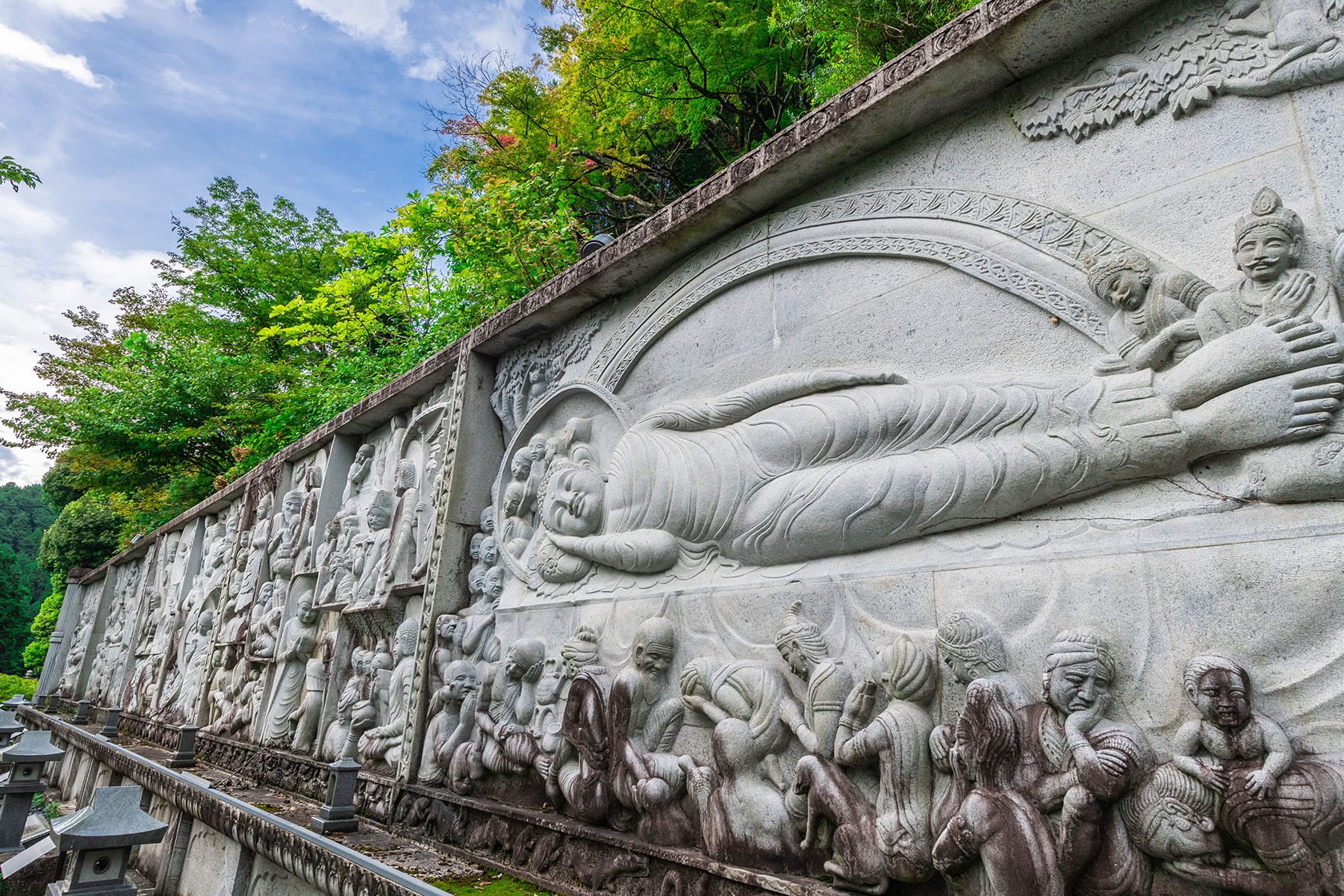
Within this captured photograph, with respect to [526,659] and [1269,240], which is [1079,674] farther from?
[526,659]

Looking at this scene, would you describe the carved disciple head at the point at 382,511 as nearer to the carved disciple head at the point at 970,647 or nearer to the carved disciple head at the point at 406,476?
the carved disciple head at the point at 406,476

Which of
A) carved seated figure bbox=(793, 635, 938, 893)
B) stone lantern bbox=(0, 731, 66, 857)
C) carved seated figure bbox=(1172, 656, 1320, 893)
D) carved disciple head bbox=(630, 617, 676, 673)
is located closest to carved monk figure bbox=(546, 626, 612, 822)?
carved disciple head bbox=(630, 617, 676, 673)

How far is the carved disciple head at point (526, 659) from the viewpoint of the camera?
4.33 meters

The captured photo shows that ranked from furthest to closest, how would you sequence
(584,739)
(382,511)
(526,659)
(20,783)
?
(382,511) < (20,783) < (526,659) < (584,739)

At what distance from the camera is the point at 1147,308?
2.52 metres

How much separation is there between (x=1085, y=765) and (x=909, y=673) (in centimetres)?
61

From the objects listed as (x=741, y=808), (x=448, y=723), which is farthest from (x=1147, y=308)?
(x=448, y=723)

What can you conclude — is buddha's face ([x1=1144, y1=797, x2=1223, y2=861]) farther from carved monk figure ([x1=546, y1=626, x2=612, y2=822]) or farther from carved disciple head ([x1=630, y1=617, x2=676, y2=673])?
carved monk figure ([x1=546, y1=626, x2=612, y2=822])

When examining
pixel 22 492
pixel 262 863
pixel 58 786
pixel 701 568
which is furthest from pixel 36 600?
pixel 701 568

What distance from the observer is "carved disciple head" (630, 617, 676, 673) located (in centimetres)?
357

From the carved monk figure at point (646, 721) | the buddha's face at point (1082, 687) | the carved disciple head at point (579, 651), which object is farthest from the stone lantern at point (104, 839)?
the buddha's face at point (1082, 687)

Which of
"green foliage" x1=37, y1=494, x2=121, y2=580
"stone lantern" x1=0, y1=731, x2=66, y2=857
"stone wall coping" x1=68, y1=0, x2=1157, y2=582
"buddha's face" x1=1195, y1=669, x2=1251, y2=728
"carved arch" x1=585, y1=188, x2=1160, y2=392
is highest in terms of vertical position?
"green foliage" x1=37, y1=494, x2=121, y2=580

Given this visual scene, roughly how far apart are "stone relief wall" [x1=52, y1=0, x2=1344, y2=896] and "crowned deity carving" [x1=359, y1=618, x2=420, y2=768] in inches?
18.7

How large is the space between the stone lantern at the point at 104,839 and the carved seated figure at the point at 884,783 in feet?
10.1
